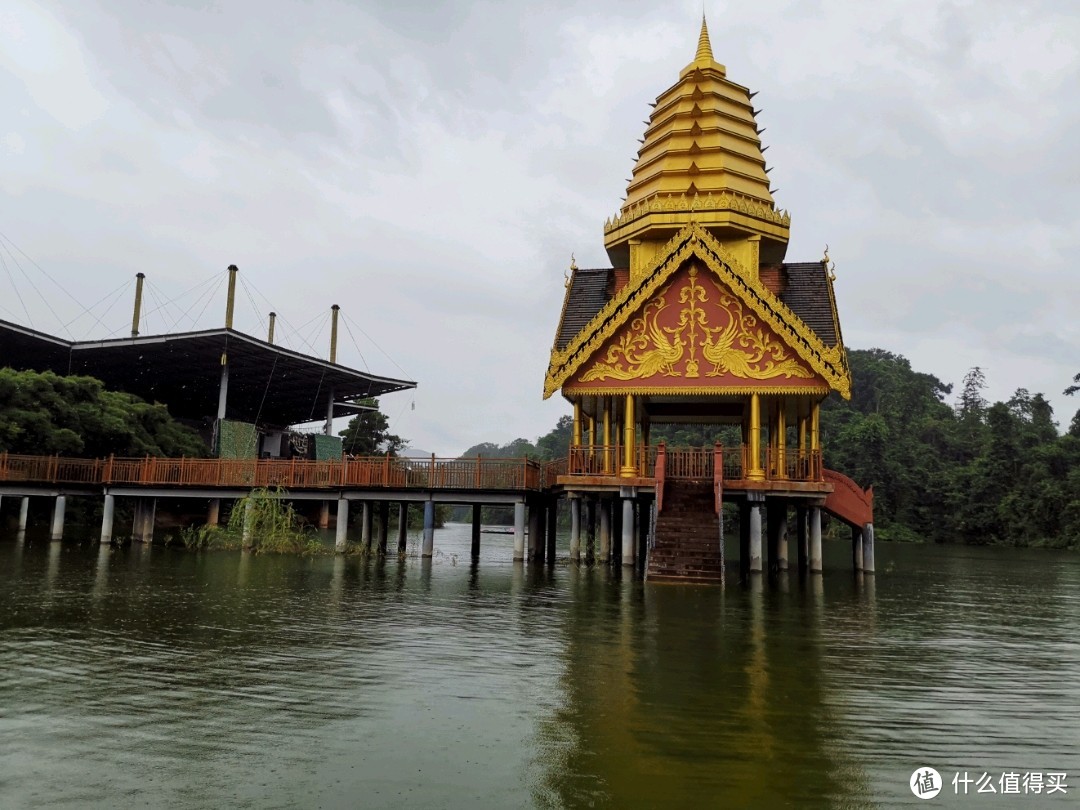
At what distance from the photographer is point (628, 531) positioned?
2147 cm

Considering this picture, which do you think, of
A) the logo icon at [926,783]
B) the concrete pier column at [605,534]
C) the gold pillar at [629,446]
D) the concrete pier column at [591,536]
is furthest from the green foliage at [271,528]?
the logo icon at [926,783]

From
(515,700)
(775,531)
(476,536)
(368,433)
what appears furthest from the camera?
(368,433)

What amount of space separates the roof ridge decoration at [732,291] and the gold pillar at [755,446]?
1647mm

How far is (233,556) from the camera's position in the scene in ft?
81.7

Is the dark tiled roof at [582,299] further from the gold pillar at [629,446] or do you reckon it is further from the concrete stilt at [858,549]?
the concrete stilt at [858,549]

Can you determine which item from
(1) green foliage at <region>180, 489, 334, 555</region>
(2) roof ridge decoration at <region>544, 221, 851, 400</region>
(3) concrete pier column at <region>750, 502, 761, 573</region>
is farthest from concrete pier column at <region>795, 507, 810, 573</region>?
(1) green foliage at <region>180, 489, 334, 555</region>

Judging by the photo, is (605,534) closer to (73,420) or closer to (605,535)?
(605,535)

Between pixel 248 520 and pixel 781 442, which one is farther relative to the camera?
pixel 248 520

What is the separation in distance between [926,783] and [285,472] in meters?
23.7

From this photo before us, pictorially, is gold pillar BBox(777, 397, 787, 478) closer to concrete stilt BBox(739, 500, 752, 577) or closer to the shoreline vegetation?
concrete stilt BBox(739, 500, 752, 577)

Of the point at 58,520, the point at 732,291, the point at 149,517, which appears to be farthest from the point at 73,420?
the point at 732,291

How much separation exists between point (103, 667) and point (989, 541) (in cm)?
5885

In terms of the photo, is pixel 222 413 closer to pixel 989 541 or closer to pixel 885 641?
pixel 885 641

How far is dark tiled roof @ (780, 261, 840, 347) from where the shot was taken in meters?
22.7
